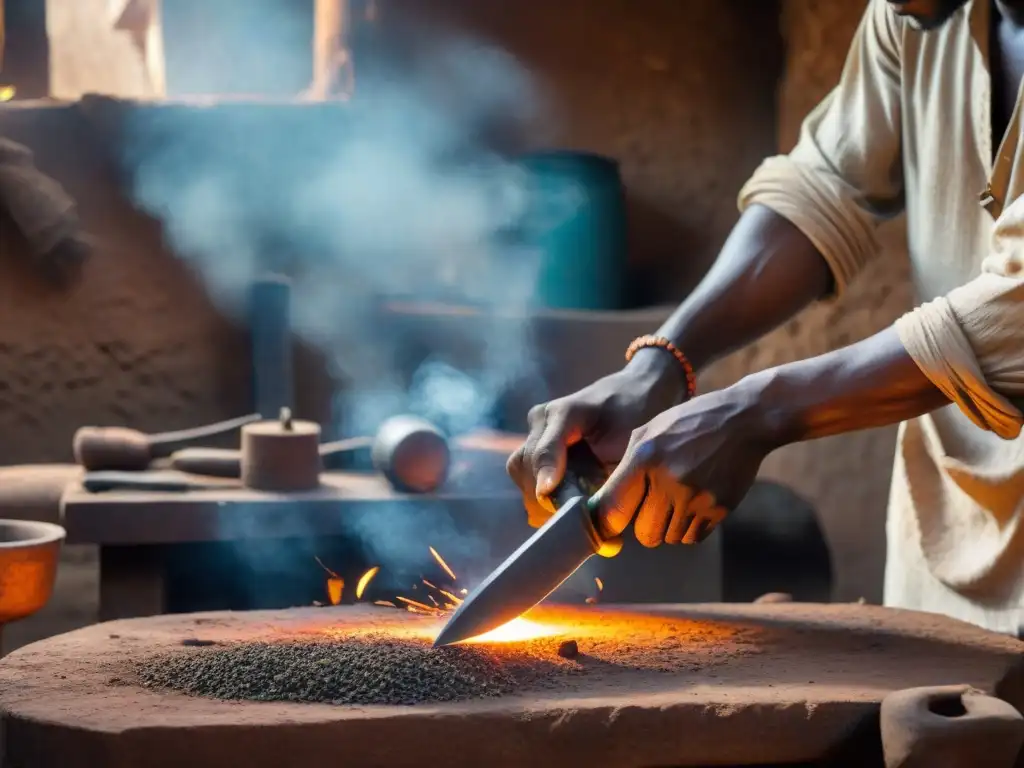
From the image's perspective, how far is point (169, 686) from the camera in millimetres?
1859

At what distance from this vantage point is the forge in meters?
1.68

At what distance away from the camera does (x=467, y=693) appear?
1820 mm

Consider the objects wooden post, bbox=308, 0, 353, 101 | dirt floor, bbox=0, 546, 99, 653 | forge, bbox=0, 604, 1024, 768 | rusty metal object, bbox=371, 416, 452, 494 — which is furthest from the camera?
wooden post, bbox=308, 0, 353, 101

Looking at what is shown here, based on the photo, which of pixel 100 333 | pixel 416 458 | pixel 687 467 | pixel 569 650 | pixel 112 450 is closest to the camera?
pixel 687 467

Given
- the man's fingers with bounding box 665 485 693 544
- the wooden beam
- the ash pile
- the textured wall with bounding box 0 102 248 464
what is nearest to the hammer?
the textured wall with bounding box 0 102 248 464

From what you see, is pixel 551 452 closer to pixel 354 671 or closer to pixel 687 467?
pixel 687 467

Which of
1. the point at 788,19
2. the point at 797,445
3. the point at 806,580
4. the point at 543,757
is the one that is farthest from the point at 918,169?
the point at 788,19

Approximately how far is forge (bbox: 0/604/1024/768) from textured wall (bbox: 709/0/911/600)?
3133 millimetres

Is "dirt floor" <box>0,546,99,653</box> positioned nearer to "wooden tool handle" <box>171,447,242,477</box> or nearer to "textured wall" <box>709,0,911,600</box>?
"wooden tool handle" <box>171,447,242,477</box>

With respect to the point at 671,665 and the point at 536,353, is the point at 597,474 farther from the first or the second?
the point at 536,353

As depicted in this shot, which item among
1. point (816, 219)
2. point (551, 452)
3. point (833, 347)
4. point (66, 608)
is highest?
point (816, 219)

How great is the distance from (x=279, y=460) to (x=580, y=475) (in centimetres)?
170

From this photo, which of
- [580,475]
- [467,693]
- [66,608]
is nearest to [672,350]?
[580,475]

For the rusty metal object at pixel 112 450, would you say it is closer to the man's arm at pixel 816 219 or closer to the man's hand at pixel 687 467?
the man's arm at pixel 816 219
